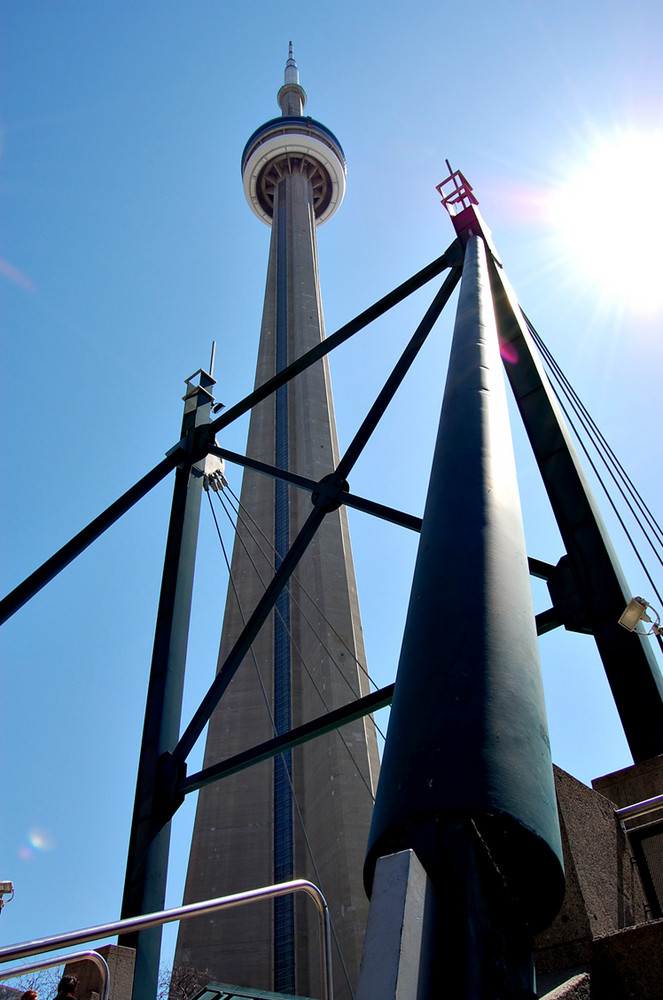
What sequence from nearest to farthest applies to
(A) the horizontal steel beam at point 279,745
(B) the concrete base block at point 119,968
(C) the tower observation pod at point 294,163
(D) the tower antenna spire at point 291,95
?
(B) the concrete base block at point 119,968 < (A) the horizontal steel beam at point 279,745 < (C) the tower observation pod at point 294,163 < (D) the tower antenna spire at point 291,95

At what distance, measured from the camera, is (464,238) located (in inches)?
262

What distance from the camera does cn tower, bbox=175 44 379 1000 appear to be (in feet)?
68.7

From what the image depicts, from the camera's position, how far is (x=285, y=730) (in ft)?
85.8

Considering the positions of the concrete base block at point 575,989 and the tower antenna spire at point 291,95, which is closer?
the concrete base block at point 575,989

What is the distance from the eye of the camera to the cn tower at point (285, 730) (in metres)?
20.9

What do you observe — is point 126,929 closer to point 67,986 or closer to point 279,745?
point 67,986

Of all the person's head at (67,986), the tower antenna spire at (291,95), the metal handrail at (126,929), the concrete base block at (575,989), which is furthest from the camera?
the tower antenna spire at (291,95)

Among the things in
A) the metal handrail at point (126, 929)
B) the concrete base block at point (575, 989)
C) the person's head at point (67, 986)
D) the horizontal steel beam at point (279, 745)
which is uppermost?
the horizontal steel beam at point (279, 745)

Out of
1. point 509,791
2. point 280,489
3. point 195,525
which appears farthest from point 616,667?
point 280,489

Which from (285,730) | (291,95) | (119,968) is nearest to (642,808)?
(119,968)

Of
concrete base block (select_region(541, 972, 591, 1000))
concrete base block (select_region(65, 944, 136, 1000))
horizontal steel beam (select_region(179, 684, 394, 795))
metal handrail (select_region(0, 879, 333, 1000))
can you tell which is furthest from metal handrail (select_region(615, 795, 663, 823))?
concrete base block (select_region(65, 944, 136, 1000))

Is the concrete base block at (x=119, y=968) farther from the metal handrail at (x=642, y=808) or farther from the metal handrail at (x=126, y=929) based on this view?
the metal handrail at (x=642, y=808)

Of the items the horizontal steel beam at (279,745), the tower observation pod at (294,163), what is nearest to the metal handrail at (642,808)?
the horizontal steel beam at (279,745)

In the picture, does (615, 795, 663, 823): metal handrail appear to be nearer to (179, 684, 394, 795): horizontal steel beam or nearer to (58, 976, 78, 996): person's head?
(179, 684, 394, 795): horizontal steel beam
